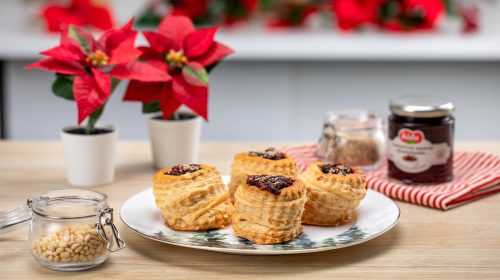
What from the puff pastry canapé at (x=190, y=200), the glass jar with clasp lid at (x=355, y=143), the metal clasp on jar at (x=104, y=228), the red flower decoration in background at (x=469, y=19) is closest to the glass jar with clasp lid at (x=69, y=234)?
the metal clasp on jar at (x=104, y=228)

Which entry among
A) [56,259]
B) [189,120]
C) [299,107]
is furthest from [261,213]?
[299,107]

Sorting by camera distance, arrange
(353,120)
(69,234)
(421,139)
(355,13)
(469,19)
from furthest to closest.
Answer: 1. (469,19)
2. (355,13)
3. (353,120)
4. (421,139)
5. (69,234)

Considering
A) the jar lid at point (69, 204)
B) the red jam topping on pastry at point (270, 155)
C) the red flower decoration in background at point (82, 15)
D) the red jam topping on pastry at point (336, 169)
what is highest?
the red flower decoration in background at point (82, 15)

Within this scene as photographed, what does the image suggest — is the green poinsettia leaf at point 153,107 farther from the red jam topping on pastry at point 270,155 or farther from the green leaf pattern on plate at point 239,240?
the green leaf pattern on plate at point 239,240

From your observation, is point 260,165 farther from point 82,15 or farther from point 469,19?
point 469,19

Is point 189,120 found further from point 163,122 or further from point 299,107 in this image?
point 299,107

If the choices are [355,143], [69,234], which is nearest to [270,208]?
[69,234]

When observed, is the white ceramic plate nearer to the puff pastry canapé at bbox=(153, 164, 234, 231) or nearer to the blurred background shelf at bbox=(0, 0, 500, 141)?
the puff pastry canapé at bbox=(153, 164, 234, 231)

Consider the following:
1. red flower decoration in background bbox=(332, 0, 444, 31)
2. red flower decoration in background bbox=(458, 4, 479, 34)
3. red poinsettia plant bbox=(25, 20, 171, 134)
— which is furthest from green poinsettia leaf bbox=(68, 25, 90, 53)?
red flower decoration in background bbox=(458, 4, 479, 34)
